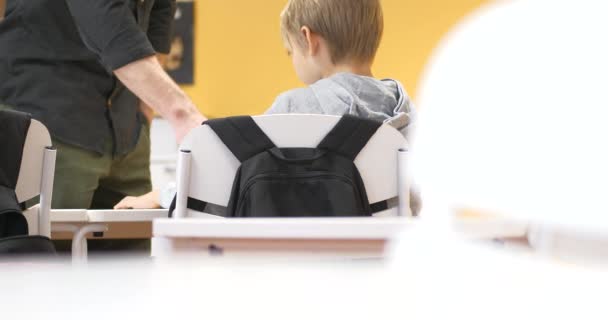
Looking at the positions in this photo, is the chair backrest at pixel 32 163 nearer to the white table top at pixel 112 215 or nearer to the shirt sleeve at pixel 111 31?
the white table top at pixel 112 215

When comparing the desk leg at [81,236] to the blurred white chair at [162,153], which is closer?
the desk leg at [81,236]

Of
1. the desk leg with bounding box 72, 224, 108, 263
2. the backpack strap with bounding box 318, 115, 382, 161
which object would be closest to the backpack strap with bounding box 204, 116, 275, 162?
the backpack strap with bounding box 318, 115, 382, 161

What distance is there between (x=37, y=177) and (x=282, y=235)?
4.03 feet

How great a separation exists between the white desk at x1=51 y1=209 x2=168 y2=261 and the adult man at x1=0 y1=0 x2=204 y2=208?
0.35 metres

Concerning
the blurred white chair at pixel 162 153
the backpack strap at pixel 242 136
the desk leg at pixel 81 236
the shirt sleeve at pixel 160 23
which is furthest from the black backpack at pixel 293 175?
the blurred white chair at pixel 162 153

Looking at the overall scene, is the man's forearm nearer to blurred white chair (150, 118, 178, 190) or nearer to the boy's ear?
the boy's ear

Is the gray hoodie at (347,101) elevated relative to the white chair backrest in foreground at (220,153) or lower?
elevated

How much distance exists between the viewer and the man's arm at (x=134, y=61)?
214 centimetres

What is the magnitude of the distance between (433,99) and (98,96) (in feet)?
6.83

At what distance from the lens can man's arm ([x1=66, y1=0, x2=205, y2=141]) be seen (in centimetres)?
214

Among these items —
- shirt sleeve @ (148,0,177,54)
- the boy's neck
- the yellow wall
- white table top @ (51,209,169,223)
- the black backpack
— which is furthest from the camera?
the yellow wall

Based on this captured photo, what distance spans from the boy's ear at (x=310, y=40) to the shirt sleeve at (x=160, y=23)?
82 centimetres

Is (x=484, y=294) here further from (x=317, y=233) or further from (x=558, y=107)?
(x=317, y=233)

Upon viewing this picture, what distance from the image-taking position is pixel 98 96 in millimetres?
2357
